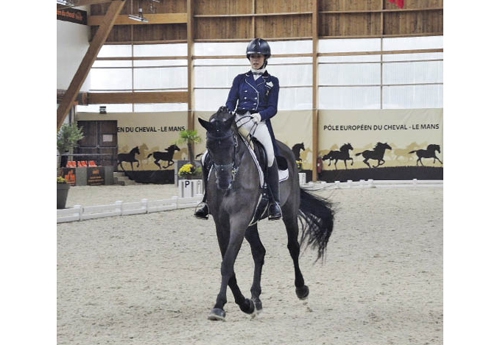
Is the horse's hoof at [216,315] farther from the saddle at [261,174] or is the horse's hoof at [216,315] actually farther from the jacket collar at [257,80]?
the jacket collar at [257,80]

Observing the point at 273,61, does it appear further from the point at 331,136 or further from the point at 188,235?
the point at 188,235

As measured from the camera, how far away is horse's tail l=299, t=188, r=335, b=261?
546cm

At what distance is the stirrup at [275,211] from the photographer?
4812 mm

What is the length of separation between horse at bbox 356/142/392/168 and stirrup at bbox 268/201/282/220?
44.9 ft

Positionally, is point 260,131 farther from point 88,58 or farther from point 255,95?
point 88,58

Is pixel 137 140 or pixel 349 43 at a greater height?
Answer: pixel 349 43

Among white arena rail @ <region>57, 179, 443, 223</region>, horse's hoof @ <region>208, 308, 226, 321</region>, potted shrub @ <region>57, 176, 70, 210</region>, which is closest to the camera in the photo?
horse's hoof @ <region>208, 308, 226, 321</region>

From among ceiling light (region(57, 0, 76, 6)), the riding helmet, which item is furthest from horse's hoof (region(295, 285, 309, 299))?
ceiling light (region(57, 0, 76, 6))

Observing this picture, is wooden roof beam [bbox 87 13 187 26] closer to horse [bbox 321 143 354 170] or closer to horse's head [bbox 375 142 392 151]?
horse [bbox 321 143 354 170]
